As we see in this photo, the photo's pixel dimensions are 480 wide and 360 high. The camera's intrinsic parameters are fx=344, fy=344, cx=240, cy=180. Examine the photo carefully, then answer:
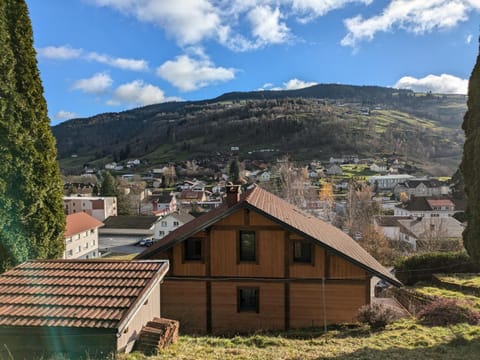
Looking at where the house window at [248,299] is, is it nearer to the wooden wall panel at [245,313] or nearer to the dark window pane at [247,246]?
the wooden wall panel at [245,313]

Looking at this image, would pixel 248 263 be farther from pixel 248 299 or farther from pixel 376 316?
pixel 376 316

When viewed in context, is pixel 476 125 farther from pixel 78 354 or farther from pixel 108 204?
pixel 108 204

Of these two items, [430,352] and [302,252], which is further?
[302,252]

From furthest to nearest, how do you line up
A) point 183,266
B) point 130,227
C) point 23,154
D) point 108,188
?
point 108,188
point 130,227
point 183,266
point 23,154

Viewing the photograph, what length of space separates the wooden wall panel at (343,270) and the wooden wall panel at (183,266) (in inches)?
213

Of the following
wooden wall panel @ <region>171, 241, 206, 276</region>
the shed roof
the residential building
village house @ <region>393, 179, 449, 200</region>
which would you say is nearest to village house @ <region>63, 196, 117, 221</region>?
Answer: the shed roof

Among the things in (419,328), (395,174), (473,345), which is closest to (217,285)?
(419,328)

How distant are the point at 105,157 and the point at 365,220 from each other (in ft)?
589

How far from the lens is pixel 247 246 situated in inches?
583

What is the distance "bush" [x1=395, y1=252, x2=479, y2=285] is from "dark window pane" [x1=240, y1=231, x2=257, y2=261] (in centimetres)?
1585

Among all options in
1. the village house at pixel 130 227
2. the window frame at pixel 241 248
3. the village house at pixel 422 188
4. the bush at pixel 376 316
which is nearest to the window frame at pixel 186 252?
the window frame at pixel 241 248

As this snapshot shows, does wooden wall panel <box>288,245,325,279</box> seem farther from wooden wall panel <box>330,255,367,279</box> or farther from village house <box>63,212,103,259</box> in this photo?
village house <box>63,212,103,259</box>

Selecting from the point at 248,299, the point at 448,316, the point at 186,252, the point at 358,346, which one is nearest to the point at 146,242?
the point at 186,252

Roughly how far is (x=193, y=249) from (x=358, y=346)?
7874mm
